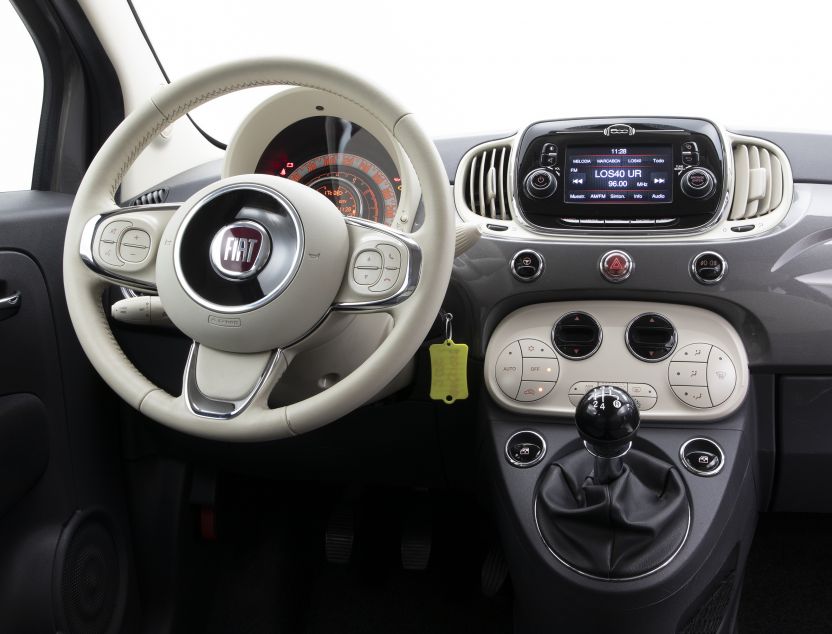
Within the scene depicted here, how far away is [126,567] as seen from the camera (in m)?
1.55

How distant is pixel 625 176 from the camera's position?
131 cm

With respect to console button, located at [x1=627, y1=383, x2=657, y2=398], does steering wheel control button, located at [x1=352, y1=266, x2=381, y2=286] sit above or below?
above

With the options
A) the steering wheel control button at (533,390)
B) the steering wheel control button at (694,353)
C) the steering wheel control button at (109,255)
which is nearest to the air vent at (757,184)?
the steering wheel control button at (694,353)

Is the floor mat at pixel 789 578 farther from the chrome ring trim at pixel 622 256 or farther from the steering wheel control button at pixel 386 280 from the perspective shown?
the steering wheel control button at pixel 386 280

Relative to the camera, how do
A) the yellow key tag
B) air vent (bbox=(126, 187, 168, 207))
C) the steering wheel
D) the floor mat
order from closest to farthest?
the steering wheel → the yellow key tag → air vent (bbox=(126, 187, 168, 207)) → the floor mat

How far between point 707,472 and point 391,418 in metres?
0.59

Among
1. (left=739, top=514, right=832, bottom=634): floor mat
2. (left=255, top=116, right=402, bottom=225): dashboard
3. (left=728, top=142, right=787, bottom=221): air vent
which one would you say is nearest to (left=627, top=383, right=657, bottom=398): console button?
(left=728, top=142, right=787, bottom=221): air vent

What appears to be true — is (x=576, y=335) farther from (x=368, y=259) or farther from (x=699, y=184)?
(x=368, y=259)

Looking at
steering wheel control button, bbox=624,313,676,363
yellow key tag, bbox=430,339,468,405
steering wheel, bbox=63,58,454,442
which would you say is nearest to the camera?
Result: steering wheel, bbox=63,58,454,442

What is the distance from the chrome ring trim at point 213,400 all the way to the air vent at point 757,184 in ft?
2.86

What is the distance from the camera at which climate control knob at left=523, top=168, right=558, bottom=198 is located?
1.32 metres

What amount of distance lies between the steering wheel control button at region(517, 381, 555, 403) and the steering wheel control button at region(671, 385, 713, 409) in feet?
0.71

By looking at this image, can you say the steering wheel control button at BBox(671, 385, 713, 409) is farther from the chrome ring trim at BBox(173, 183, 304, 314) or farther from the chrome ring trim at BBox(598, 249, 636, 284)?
the chrome ring trim at BBox(173, 183, 304, 314)

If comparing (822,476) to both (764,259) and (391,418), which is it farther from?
(391,418)
